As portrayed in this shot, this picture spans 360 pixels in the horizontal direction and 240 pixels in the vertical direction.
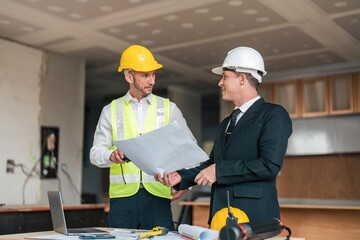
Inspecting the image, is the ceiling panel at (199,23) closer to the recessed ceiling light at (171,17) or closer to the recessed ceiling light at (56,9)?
the recessed ceiling light at (171,17)

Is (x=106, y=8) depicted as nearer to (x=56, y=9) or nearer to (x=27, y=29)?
(x=56, y=9)

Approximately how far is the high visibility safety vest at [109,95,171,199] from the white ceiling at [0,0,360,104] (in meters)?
1.61

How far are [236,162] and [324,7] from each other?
2714 mm

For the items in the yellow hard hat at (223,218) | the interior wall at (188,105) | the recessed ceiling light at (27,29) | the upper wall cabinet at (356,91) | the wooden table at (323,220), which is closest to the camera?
the yellow hard hat at (223,218)

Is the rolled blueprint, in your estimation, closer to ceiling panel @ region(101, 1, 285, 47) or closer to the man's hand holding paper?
the man's hand holding paper

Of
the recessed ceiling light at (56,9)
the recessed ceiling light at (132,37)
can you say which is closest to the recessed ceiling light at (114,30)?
the recessed ceiling light at (132,37)

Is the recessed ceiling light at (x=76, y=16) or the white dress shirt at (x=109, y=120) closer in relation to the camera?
the white dress shirt at (x=109, y=120)

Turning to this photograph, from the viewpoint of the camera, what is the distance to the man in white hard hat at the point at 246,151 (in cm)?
195

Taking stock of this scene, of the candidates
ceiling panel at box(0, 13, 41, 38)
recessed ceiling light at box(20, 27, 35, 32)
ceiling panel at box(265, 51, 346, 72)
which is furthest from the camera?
ceiling panel at box(265, 51, 346, 72)

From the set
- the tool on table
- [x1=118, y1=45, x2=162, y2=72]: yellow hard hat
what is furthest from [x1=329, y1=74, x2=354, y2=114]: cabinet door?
the tool on table

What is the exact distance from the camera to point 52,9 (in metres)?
4.24

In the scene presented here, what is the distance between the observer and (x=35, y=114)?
5.39 metres

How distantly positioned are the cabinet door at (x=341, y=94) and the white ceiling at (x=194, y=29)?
0.15 metres

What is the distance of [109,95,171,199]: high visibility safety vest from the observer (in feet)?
8.39
